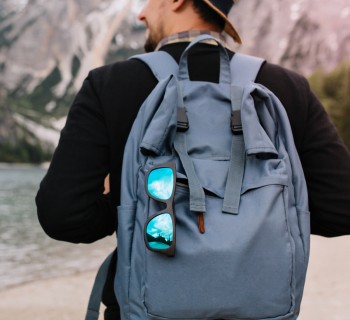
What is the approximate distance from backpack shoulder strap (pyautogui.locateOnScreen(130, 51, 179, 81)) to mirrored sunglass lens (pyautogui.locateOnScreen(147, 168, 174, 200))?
37 cm

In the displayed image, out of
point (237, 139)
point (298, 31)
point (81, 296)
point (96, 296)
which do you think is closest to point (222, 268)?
point (237, 139)

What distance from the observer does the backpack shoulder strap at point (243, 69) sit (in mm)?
1636

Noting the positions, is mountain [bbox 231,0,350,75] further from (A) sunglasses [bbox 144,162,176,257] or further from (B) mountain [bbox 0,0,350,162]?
(A) sunglasses [bbox 144,162,176,257]

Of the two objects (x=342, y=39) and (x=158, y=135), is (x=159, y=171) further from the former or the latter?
(x=342, y=39)

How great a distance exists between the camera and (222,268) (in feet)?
4.54

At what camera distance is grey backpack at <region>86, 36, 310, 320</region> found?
1394 mm

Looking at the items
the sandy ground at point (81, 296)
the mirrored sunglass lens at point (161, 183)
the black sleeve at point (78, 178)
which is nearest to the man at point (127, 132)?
the black sleeve at point (78, 178)

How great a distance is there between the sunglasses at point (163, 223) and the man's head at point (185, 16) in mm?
575

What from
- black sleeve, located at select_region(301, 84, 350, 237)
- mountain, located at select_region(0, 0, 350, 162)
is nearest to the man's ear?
black sleeve, located at select_region(301, 84, 350, 237)

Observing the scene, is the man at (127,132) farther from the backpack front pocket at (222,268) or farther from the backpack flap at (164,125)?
the backpack front pocket at (222,268)

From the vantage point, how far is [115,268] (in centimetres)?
175

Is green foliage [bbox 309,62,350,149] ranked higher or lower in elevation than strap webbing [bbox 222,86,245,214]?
lower

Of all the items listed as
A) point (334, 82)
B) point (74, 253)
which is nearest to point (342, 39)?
point (334, 82)

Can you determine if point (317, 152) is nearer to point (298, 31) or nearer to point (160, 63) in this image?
point (160, 63)
